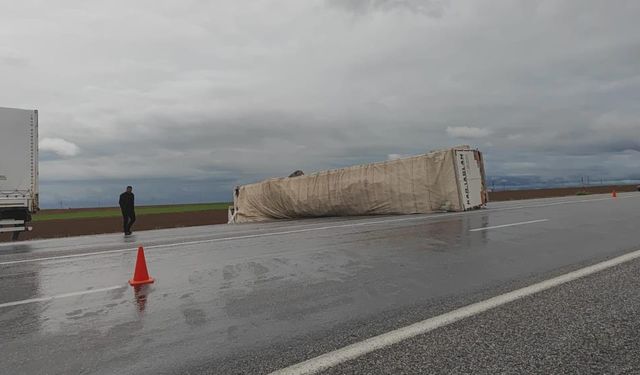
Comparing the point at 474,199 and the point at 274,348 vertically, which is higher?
the point at 474,199

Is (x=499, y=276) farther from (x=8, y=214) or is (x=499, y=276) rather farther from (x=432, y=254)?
(x=8, y=214)

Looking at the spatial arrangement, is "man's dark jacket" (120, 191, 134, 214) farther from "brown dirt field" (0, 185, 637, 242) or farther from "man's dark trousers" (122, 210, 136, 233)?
"brown dirt field" (0, 185, 637, 242)

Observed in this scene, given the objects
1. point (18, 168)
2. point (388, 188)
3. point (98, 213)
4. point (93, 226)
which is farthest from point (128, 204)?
point (98, 213)

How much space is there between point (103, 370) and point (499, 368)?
271cm

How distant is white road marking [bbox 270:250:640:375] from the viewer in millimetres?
3094

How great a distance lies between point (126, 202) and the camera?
15.4 meters

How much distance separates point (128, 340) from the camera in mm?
3734

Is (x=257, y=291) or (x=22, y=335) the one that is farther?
(x=257, y=291)

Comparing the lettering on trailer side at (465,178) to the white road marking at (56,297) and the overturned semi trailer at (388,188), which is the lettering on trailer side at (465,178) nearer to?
the overturned semi trailer at (388,188)

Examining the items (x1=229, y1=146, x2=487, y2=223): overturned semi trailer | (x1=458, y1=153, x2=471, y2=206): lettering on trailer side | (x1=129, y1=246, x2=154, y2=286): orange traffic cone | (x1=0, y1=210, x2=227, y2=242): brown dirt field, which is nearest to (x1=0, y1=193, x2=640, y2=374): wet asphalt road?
(x1=129, y1=246, x2=154, y2=286): orange traffic cone

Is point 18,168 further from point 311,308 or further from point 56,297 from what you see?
point 311,308

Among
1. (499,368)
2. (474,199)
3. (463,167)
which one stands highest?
(463,167)

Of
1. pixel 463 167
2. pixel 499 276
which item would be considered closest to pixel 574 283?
pixel 499 276

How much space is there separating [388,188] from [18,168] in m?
13.5
